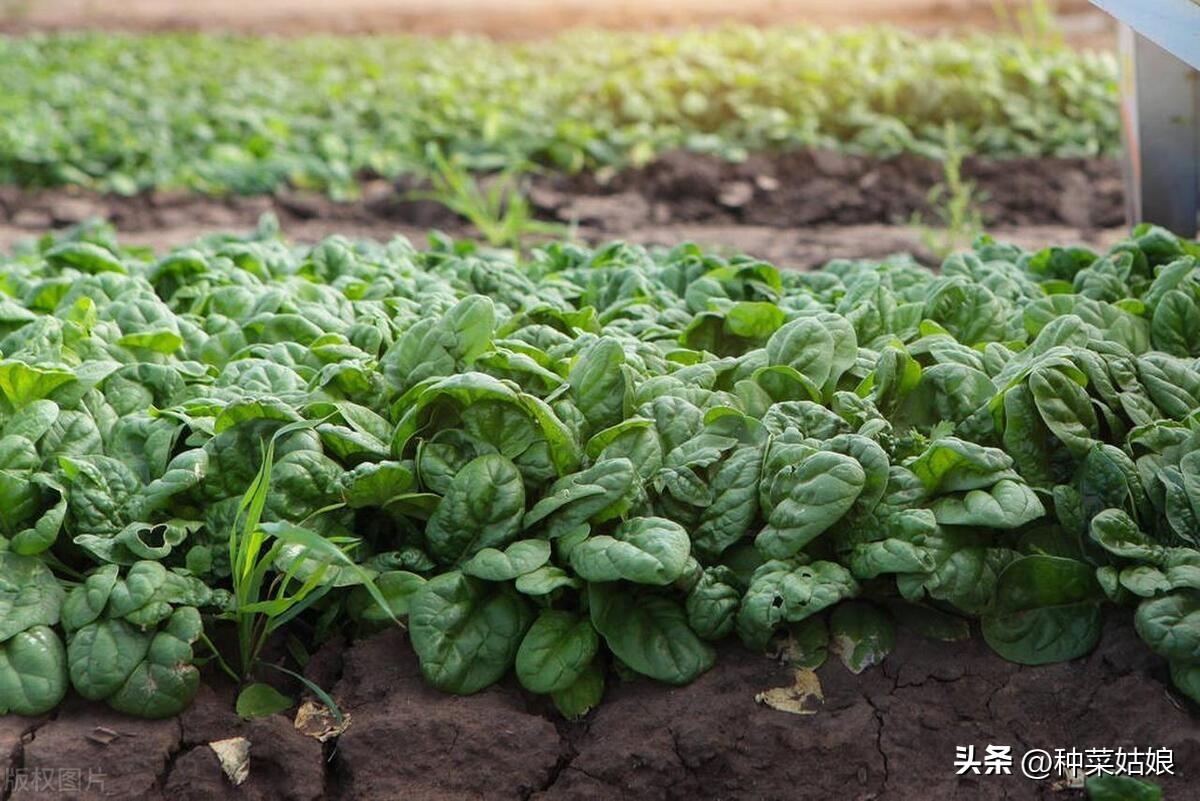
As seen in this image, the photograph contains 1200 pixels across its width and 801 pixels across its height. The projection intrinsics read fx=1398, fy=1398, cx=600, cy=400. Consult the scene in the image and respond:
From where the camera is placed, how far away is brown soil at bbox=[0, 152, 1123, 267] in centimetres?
664

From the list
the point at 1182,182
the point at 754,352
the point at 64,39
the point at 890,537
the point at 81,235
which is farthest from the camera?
the point at 64,39

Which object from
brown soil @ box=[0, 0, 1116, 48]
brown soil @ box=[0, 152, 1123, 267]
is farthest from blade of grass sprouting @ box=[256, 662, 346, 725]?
brown soil @ box=[0, 0, 1116, 48]

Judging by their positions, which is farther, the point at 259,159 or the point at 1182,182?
the point at 259,159

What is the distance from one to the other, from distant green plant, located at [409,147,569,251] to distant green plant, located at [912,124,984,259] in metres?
Answer: 1.56

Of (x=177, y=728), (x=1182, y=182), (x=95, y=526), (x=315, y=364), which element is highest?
(x=1182, y=182)

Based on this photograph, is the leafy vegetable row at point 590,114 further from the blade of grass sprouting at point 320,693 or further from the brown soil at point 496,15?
the blade of grass sprouting at point 320,693

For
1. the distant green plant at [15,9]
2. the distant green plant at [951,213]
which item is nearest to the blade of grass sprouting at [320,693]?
the distant green plant at [951,213]

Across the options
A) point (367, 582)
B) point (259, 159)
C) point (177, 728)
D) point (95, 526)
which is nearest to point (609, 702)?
point (367, 582)

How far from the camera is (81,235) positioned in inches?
193

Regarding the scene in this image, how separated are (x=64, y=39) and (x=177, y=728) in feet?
36.2

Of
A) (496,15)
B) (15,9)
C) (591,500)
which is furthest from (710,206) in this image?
(15,9)

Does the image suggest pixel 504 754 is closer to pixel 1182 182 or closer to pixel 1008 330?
pixel 1008 330

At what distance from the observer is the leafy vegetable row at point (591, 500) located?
245cm

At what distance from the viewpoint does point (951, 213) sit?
617cm
